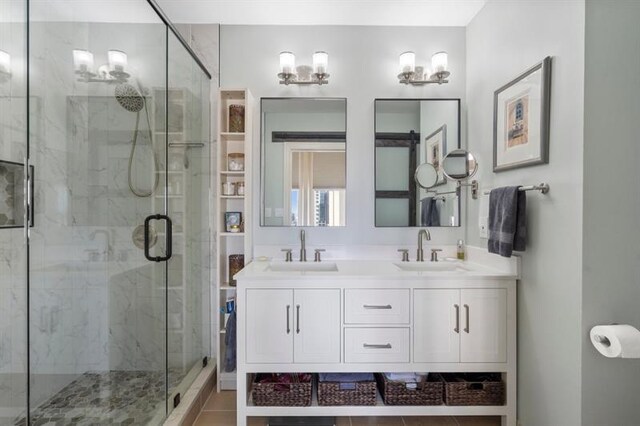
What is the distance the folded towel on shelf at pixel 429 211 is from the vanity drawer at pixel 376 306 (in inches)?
28.6

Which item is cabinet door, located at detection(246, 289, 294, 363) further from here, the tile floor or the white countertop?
the tile floor

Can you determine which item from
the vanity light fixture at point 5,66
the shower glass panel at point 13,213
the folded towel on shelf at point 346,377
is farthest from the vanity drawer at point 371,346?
the vanity light fixture at point 5,66

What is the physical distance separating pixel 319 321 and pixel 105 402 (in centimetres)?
109

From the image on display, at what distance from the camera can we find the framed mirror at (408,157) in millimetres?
2260

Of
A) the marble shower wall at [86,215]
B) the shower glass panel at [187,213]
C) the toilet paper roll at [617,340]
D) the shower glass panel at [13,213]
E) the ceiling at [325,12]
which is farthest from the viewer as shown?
the ceiling at [325,12]

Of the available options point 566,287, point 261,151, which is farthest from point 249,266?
point 566,287

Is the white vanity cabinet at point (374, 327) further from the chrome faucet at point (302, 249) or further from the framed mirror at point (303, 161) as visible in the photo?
the framed mirror at point (303, 161)

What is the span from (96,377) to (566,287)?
2239 mm

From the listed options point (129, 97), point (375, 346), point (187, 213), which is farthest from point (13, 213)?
point (375, 346)

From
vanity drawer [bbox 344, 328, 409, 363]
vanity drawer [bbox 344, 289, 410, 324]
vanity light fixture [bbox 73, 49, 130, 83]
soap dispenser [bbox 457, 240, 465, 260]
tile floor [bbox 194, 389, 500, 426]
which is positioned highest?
vanity light fixture [bbox 73, 49, 130, 83]

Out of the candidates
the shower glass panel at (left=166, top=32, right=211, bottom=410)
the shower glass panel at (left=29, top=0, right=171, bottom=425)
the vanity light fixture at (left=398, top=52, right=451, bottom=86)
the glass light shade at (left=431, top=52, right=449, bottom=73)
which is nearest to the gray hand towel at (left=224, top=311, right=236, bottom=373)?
the shower glass panel at (left=166, top=32, right=211, bottom=410)

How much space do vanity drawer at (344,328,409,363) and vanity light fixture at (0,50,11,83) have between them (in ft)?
6.22

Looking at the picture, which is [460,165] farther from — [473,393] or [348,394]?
[348,394]

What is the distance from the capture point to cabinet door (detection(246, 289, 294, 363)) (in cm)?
170
